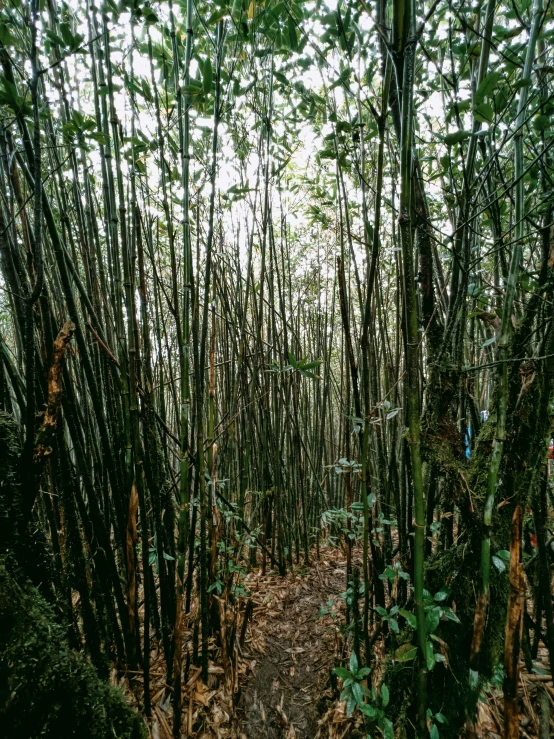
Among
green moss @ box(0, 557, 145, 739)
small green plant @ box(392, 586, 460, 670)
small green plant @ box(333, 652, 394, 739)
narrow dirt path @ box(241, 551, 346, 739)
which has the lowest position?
narrow dirt path @ box(241, 551, 346, 739)

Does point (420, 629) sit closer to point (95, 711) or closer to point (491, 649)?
point (491, 649)

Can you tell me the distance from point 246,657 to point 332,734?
1.85 feet

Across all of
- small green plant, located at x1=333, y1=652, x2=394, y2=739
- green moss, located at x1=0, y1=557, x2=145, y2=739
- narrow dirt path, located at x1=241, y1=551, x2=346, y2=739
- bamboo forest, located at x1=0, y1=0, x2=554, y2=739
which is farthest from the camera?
narrow dirt path, located at x1=241, y1=551, x2=346, y2=739

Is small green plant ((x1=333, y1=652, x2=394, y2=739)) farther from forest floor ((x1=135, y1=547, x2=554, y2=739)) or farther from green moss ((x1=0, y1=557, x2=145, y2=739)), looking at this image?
green moss ((x1=0, y1=557, x2=145, y2=739))

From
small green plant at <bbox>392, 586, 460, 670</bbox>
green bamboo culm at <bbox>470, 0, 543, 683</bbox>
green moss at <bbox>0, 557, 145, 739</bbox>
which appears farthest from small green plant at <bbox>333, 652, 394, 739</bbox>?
green moss at <bbox>0, 557, 145, 739</bbox>

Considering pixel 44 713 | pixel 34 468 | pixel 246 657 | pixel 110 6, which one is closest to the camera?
pixel 44 713

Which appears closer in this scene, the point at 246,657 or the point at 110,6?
the point at 110,6

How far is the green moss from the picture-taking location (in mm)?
554

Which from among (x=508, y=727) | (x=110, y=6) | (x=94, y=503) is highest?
(x=110, y=6)

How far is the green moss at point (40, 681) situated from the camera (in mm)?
554

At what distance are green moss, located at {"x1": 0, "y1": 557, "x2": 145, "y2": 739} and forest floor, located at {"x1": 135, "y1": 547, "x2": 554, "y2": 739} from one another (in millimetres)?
922

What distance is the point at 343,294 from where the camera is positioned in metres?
0.92

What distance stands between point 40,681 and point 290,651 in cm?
169

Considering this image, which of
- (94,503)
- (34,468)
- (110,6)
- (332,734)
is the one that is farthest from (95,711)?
(110,6)
